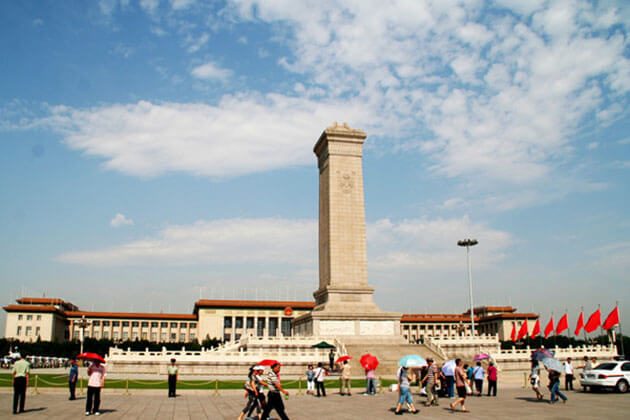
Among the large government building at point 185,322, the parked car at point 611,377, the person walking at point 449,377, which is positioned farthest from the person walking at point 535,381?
the large government building at point 185,322

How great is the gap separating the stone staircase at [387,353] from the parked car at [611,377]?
1485 centimetres

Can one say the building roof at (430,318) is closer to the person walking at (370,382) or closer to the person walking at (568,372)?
the person walking at (568,372)

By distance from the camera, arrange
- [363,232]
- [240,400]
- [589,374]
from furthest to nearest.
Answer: [363,232], [589,374], [240,400]

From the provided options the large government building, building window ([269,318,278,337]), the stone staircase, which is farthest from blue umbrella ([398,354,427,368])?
building window ([269,318,278,337])

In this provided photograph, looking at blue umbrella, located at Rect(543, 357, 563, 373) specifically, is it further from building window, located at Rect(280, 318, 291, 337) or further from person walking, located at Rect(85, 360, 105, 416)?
building window, located at Rect(280, 318, 291, 337)

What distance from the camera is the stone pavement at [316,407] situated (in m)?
16.3

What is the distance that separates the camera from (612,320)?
1617 inches

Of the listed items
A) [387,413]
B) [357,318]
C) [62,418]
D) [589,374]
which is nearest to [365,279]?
[357,318]

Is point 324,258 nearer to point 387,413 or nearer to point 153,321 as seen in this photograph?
point 387,413

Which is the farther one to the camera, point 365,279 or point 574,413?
point 365,279

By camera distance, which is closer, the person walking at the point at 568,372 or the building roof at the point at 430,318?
the person walking at the point at 568,372

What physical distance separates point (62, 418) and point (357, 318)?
110 feet

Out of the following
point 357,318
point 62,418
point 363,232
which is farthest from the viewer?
point 363,232

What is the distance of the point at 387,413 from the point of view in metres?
17.1
